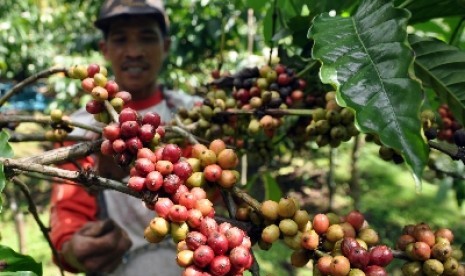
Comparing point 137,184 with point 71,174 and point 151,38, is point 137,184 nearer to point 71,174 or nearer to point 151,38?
point 71,174

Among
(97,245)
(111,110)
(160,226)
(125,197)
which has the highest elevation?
(111,110)

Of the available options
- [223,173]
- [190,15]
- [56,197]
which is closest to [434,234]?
[223,173]

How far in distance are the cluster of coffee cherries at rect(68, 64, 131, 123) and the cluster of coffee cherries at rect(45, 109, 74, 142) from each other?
0.40 feet

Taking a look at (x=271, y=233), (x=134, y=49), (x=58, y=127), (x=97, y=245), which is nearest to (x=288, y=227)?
(x=271, y=233)

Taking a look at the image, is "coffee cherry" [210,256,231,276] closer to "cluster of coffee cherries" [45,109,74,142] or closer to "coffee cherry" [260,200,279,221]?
"coffee cherry" [260,200,279,221]

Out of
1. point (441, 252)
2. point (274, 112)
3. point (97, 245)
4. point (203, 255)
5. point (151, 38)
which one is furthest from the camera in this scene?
point (151, 38)

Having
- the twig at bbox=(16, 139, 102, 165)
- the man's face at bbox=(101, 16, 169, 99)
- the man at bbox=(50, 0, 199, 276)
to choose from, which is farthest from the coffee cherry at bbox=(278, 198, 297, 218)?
the man's face at bbox=(101, 16, 169, 99)

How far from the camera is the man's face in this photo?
89.5 inches

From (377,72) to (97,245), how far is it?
1.39 meters

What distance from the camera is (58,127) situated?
1231mm

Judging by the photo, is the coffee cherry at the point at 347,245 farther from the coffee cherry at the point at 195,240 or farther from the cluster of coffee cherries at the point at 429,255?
the coffee cherry at the point at 195,240

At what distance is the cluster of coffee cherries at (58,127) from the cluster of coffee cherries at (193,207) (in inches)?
15.5

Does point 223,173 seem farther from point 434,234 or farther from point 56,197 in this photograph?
point 56,197

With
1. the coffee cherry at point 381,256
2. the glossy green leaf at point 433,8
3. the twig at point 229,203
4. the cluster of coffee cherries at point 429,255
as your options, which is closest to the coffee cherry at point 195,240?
the twig at point 229,203
